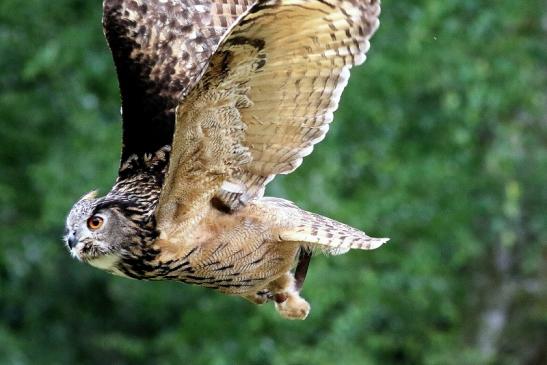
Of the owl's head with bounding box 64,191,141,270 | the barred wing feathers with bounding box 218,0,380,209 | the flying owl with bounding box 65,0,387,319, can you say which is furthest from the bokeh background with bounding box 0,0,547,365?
the owl's head with bounding box 64,191,141,270

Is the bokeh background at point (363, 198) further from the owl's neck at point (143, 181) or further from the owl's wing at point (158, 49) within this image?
the owl's neck at point (143, 181)

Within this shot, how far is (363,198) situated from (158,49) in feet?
19.8

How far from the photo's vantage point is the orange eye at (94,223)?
19.1 feet

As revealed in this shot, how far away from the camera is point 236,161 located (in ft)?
19.6

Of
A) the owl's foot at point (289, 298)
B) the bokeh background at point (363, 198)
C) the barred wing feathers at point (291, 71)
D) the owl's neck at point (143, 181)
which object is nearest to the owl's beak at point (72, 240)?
the owl's neck at point (143, 181)

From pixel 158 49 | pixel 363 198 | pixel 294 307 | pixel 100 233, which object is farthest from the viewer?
pixel 363 198

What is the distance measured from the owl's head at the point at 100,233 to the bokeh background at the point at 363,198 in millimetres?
5142

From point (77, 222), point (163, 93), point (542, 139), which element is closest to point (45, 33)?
point (542, 139)

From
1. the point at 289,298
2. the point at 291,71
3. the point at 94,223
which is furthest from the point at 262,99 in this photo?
the point at 289,298

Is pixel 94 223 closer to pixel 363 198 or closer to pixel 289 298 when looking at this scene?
pixel 289 298

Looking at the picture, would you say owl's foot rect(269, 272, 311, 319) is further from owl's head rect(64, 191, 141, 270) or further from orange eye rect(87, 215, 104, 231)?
orange eye rect(87, 215, 104, 231)

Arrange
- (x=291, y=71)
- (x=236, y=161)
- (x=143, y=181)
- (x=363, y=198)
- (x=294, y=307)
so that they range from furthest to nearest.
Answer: (x=363, y=198)
(x=294, y=307)
(x=143, y=181)
(x=236, y=161)
(x=291, y=71)

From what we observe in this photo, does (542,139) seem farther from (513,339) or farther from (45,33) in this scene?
(45,33)

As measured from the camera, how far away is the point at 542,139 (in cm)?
1352
